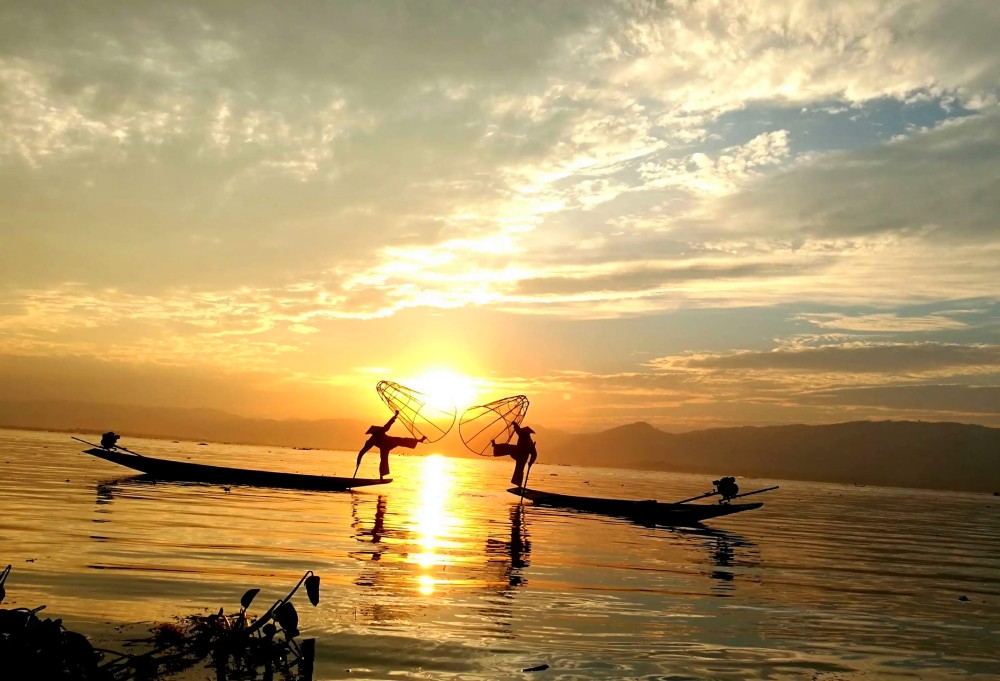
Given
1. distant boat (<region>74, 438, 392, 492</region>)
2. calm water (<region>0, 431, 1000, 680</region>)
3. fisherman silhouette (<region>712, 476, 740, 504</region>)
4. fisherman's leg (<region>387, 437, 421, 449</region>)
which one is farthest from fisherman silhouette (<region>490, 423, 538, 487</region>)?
→ fisherman silhouette (<region>712, 476, 740, 504</region>)

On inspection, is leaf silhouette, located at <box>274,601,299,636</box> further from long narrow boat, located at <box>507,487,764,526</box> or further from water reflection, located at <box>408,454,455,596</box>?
long narrow boat, located at <box>507,487,764,526</box>

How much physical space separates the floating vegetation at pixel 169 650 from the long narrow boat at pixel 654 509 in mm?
35025

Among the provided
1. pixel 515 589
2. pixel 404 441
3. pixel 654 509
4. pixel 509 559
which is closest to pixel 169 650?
pixel 515 589

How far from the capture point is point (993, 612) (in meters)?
21.0

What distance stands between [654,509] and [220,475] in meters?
30.0

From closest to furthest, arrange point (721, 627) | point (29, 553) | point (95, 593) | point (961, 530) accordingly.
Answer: point (95, 593) → point (721, 627) → point (29, 553) → point (961, 530)

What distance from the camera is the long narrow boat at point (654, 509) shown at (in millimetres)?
43594

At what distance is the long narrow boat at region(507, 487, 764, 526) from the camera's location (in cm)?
4359

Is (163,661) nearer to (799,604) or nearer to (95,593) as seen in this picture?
(95,593)

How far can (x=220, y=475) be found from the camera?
53.3 m

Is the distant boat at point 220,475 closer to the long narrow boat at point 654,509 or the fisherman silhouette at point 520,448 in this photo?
the fisherman silhouette at point 520,448

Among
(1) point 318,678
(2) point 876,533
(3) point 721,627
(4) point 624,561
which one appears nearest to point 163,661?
(1) point 318,678

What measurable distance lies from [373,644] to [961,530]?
56.5 meters

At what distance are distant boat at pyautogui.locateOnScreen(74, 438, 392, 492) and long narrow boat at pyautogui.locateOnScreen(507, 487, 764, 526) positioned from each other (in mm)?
14128
